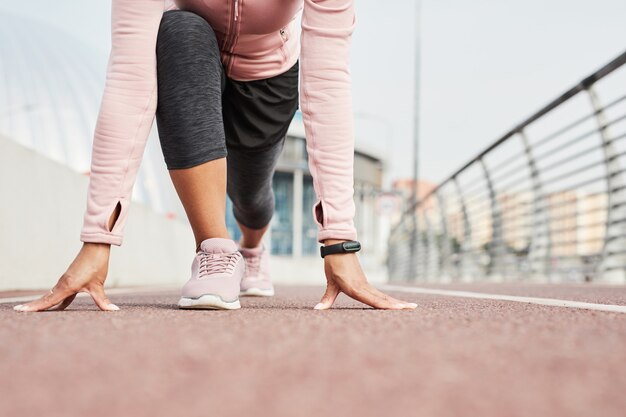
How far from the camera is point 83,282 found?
5.47 ft

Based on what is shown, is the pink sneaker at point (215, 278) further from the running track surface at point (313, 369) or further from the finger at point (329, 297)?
the running track surface at point (313, 369)

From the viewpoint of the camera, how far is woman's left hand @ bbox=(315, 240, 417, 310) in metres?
1.71

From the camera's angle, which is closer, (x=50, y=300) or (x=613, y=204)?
(x=50, y=300)

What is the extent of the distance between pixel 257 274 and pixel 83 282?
1.40 metres

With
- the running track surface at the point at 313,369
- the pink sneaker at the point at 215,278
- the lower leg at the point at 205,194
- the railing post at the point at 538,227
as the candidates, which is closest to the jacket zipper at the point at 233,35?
the lower leg at the point at 205,194

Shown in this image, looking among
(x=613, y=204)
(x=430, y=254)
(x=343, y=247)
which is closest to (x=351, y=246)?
(x=343, y=247)

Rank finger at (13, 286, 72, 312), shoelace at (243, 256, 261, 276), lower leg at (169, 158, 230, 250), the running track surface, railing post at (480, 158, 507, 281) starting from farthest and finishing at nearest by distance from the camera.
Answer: railing post at (480, 158, 507, 281) → shoelace at (243, 256, 261, 276) → lower leg at (169, 158, 230, 250) → finger at (13, 286, 72, 312) → the running track surface

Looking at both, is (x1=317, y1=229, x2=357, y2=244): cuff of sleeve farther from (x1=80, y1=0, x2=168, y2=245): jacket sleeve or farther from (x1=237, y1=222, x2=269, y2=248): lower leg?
(x1=237, y1=222, x2=269, y2=248): lower leg

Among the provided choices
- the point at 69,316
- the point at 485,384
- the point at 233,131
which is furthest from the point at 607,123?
the point at 485,384

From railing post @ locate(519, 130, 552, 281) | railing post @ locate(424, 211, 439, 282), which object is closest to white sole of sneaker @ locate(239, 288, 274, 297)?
railing post @ locate(519, 130, 552, 281)

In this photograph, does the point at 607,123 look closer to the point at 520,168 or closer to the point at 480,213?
the point at 520,168

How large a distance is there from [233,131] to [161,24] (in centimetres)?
61

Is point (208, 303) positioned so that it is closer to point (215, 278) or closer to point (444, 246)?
point (215, 278)

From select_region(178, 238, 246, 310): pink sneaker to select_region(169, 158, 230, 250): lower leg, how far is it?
0.05 meters
